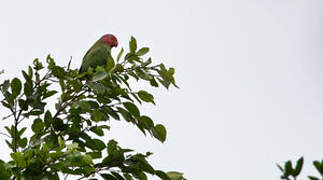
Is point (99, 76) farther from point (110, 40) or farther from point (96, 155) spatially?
point (110, 40)

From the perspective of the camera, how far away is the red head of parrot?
555cm

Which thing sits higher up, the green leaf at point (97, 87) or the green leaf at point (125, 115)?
the green leaf at point (97, 87)

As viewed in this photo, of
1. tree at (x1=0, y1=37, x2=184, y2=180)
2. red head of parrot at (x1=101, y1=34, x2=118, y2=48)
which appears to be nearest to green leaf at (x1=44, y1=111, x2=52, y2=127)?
tree at (x1=0, y1=37, x2=184, y2=180)

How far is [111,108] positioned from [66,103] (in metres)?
0.27

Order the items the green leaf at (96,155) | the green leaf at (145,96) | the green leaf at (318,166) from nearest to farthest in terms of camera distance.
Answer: the green leaf at (318,166)
the green leaf at (96,155)
the green leaf at (145,96)

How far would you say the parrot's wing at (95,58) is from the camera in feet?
14.9

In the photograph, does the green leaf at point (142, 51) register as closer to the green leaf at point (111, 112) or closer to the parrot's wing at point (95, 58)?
the green leaf at point (111, 112)

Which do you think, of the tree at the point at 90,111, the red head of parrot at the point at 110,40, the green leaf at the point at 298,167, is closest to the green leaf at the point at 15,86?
the tree at the point at 90,111

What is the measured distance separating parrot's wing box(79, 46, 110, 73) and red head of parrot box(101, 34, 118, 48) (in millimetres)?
728

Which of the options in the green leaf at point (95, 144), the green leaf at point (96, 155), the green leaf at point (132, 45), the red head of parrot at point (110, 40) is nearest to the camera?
the green leaf at point (96, 155)

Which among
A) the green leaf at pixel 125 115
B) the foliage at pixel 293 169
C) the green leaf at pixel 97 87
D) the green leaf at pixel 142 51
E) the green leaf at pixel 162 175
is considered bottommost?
the foliage at pixel 293 169

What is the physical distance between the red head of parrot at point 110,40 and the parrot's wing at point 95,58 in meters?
0.73

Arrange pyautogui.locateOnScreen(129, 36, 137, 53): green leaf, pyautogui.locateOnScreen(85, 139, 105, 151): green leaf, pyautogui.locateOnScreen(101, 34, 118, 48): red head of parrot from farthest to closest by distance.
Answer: pyautogui.locateOnScreen(101, 34, 118, 48): red head of parrot → pyautogui.locateOnScreen(129, 36, 137, 53): green leaf → pyautogui.locateOnScreen(85, 139, 105, 151): green leaf

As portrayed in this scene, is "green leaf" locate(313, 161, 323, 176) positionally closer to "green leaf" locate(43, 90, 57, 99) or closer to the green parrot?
"green leaf" locate(43, 90, 57, 99)
